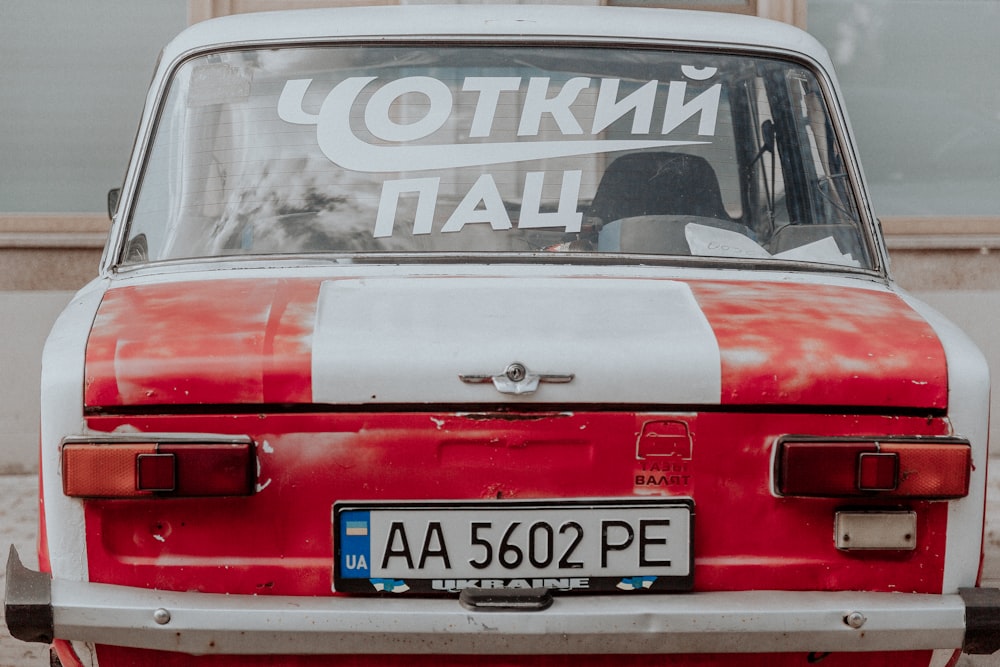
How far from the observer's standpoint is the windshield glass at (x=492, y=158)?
8.98ft

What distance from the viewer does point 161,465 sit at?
2.07 m

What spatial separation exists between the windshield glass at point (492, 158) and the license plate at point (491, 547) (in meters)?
0.79

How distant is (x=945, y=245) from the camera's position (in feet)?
23.6

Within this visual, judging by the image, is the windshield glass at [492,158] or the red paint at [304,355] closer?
the red paint at [304,355]

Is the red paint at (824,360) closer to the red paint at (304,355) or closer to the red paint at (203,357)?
the red paint at (304,355)

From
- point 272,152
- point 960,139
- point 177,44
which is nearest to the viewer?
point 272,152

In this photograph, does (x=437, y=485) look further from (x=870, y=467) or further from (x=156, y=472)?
(x=870, y=467)

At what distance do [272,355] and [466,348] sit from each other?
1.19 ft

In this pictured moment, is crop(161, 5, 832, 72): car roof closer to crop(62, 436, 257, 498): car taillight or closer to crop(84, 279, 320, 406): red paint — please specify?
crop(84, 279, 320, 406): red paint

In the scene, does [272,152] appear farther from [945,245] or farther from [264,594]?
[945,245]

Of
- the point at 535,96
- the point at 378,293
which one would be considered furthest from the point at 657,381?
the point at 535,96

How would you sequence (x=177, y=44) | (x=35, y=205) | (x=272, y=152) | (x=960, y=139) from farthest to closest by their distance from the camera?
(x=960, y=139), (x=35, y=205), (x=177, y=44), (x=272, y=152)

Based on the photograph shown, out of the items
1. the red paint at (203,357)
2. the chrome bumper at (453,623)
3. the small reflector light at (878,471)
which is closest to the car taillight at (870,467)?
the small reflector light at (878,471)

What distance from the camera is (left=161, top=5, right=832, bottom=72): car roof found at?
3014 mm
